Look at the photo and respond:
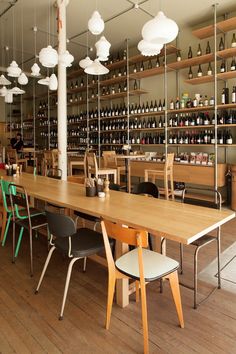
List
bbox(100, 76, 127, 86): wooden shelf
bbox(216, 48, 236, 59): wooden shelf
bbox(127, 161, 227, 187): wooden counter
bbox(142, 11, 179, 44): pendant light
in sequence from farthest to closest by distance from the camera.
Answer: bbox(100, 76, 127, 86): wooden shelf → bbox(127, 161, 227, 187): wooden counter → bbox(216, 48, 236, 59): wooden shelf → bbox(142, 11, 179, 44): pendant light

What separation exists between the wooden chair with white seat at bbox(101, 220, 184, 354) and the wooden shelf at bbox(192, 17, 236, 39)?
4557 mm

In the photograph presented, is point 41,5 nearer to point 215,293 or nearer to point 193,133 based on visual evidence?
point 193,133

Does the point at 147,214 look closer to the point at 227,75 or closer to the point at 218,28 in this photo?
the point at 227,75

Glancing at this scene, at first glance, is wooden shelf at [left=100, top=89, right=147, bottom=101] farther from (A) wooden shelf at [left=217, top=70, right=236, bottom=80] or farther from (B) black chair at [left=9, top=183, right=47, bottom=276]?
(B) black chair at [left=9, top=183, right=47, bottom=276]

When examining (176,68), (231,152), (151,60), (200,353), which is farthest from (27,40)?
(200,353)

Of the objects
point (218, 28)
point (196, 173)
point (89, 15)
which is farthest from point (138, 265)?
point (89, 15)

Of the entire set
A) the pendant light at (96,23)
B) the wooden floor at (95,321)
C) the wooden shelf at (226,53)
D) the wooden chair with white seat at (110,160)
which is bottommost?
the wooden floor at (95,321)

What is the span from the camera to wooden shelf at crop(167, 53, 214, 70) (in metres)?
5.14

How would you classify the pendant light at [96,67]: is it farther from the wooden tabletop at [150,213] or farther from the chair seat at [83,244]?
the chair seat at [83,244]

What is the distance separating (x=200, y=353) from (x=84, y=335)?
714 millimetres

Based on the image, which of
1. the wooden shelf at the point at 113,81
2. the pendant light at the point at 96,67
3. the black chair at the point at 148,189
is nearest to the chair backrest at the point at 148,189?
the black chair at the point at 148,189

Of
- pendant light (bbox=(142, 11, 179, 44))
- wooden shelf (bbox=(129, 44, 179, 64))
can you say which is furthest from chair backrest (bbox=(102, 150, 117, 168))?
pendant light (bbox=(142, 11, 179, 44))

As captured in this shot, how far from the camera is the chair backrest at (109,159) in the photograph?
567 centimetres

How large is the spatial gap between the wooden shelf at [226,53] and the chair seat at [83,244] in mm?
4149
